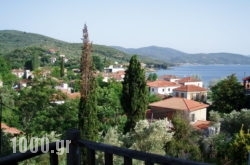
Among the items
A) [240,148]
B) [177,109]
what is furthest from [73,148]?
[177,109]

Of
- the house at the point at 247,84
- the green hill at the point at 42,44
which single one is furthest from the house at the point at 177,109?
the green hill at the point at 42,44

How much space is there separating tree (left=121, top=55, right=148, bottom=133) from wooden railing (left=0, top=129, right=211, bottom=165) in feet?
71.7

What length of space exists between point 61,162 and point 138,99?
48.7 feet

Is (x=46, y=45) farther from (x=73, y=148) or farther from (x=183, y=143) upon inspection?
(x=73, y=148)

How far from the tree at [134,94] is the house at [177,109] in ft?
24.2

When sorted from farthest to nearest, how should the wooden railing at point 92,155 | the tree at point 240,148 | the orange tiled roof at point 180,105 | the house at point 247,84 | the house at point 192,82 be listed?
the house at point 192,82 < the orange tiled roof at point 180,105 < the house at point 247,84 < the tree at point 240,148 < the wooden railing at point 92,155

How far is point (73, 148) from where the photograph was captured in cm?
290

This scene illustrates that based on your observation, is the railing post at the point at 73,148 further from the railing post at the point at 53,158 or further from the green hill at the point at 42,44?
the green hill at the point at 42,44

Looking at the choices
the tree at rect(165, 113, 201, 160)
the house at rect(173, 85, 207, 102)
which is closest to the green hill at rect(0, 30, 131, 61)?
the house at rect(173, 85, 207, 102)

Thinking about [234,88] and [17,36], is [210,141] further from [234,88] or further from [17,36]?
→ [17,36]

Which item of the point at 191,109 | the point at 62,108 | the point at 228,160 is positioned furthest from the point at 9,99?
the point at 228,160

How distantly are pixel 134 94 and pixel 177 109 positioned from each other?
830 centimetres

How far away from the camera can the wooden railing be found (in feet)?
7.63

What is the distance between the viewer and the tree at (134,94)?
25.1 metres
